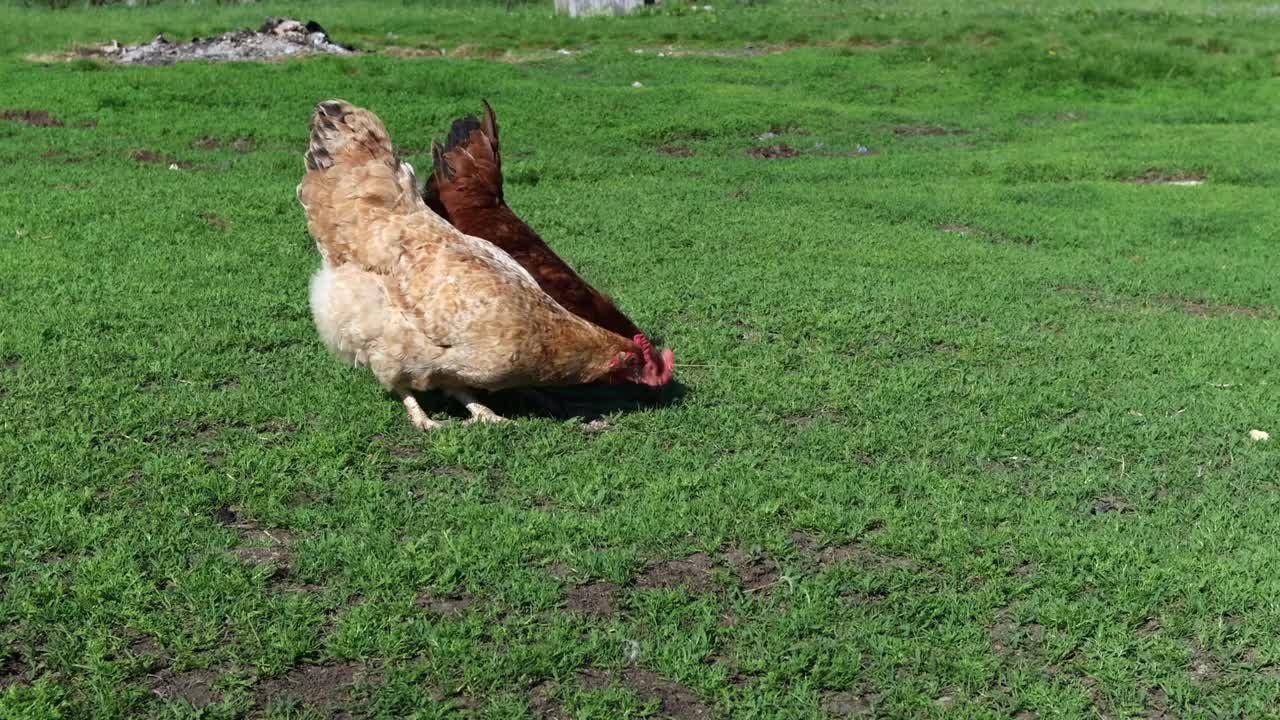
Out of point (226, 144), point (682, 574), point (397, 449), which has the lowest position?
point (682, 574)

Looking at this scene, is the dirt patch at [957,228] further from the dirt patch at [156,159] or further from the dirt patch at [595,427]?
the dirt patch at [156,159]

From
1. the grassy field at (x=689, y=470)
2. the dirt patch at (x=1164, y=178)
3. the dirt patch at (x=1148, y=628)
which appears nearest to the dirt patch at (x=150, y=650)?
the grassy field at (x=689, y=470)

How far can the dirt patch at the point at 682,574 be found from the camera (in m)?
4.35

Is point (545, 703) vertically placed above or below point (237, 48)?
below

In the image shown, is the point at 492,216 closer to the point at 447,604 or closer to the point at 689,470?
the point at 689,470

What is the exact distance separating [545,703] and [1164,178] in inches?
482

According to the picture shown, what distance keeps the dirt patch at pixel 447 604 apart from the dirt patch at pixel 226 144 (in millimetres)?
10185

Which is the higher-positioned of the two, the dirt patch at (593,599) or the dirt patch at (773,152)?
the dirt patch at (773,152)

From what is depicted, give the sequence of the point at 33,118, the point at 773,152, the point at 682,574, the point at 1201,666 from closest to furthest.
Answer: the point at 1201,666, the point at 682,574, the point at 33,118, the point at 773,152

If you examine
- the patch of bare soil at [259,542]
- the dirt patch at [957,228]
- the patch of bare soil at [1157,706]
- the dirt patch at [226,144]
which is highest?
the dirt patch at [226,144]

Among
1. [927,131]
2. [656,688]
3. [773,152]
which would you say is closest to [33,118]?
[773,152]

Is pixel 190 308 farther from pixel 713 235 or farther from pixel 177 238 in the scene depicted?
pixel 713 235

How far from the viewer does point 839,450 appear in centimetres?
560

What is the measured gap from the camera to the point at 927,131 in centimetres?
1634
